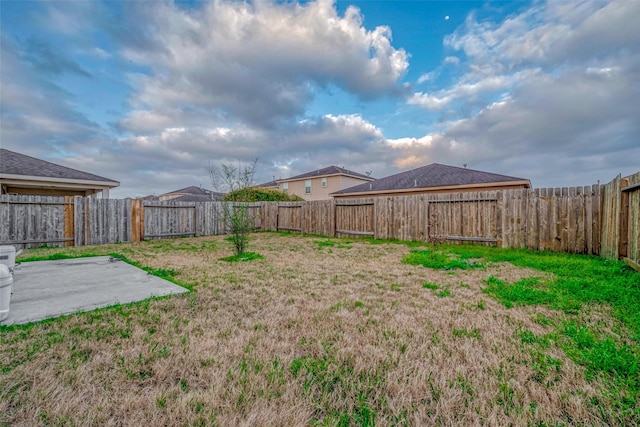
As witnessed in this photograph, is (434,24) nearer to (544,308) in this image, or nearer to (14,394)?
(544,308)

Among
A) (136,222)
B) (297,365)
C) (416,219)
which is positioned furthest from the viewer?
(136,222)

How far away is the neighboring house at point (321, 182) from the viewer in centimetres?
2461

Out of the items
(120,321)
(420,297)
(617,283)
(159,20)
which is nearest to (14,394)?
(120,321)

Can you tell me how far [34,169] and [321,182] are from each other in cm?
1873

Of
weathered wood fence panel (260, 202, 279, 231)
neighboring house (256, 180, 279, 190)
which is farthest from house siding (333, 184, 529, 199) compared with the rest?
neighboring house (256, 180, 279, 190)

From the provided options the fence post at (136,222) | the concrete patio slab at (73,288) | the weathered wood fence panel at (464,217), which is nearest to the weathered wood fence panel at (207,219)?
the fence post at (136,222)

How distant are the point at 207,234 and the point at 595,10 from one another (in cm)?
1486

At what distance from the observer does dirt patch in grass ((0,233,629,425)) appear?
4.60ft

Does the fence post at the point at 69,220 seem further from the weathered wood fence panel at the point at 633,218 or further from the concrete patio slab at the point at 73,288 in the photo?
the weathered wood fence panel at the point at 633,218

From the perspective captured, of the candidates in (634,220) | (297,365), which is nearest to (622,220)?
(634,220)

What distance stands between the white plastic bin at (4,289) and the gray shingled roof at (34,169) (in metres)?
11.5

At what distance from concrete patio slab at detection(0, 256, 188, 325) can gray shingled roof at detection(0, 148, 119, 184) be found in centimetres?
777

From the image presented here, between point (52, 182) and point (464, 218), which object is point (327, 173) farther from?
point (52, 182)

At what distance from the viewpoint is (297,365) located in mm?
1851
